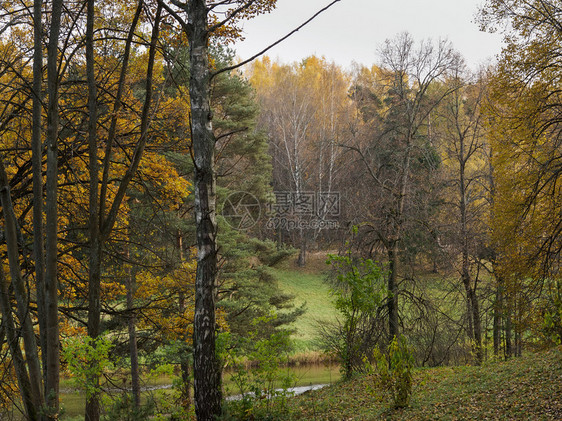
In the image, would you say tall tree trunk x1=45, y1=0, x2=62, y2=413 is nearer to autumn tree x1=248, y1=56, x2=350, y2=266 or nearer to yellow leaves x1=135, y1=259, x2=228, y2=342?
yellow leaves x1=135, y1=259, x2=228, y2=342

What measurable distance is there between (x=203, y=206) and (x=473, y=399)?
171 inches

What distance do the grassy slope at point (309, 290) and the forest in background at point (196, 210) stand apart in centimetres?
596

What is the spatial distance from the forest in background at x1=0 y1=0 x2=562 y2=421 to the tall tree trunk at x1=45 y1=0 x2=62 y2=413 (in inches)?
0.7

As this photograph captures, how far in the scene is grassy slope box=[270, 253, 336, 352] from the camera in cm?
2560

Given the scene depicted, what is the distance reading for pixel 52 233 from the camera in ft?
15.3

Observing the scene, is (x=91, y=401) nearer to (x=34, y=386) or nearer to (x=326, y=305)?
(x=34, y=386)

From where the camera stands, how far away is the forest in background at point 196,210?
5172mm

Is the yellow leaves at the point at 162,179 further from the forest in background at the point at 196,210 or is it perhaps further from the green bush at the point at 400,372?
the green bush at the point at 400,372

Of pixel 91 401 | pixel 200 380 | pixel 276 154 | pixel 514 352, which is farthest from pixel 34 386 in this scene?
pixel 276 154

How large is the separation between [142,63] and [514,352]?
14.7m

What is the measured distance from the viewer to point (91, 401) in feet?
18.8

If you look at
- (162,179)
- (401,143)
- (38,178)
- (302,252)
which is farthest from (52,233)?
(302,252)

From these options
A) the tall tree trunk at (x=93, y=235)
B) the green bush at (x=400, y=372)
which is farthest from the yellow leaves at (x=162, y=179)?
the green bush at (x=400, y=372)

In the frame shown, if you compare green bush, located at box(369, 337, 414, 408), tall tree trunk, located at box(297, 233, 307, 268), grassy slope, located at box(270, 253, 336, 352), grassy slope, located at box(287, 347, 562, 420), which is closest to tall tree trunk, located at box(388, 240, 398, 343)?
grassy slope, located at box(287, 347, 562, 420)
